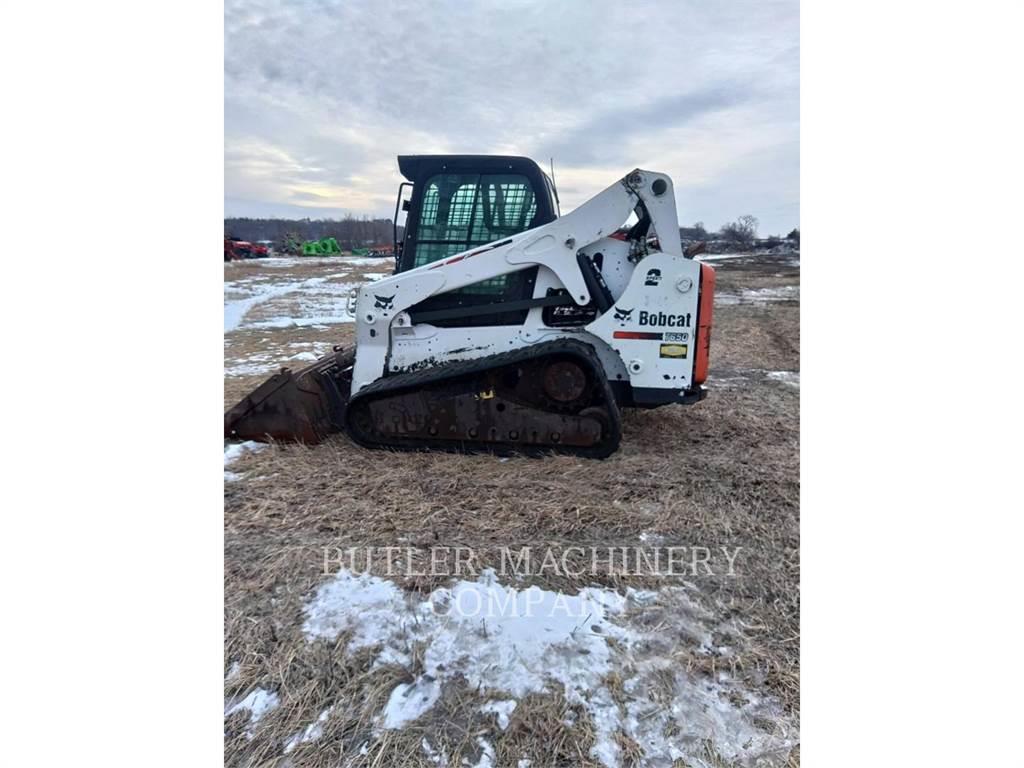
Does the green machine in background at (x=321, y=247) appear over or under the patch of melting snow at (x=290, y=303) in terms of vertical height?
over

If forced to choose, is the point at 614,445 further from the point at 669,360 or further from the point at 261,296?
the point at 261,296

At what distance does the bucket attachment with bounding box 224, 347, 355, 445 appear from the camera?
3.93 meters

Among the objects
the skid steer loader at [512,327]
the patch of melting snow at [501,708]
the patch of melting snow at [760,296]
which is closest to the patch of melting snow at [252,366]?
the skid steer loader at [512,327]

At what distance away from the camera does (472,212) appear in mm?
4035

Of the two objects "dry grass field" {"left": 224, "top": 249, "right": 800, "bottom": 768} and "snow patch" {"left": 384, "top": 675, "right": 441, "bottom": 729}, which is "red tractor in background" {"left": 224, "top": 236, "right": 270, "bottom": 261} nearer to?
"dry grass field" {"left": 224, "top": 249, "right": 800, "bottom": 768}

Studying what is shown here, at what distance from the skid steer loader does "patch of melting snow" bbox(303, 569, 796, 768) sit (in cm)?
150

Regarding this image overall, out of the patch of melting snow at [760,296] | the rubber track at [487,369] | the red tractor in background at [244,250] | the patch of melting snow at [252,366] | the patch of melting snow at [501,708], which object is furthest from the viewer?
the red tractor in background at [244,250]

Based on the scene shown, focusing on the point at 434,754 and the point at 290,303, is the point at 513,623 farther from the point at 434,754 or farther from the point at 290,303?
the point at 290,303

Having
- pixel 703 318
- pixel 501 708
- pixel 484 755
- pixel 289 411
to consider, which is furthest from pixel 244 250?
pixel 484 755

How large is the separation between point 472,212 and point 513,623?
116 inches

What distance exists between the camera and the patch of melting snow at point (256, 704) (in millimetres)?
1751

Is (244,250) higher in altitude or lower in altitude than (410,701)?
higher

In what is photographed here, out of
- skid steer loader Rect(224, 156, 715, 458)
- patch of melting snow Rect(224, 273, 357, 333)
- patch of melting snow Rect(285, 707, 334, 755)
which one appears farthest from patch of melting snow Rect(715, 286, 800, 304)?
patch of melting snow Rect(285, 707, 334, 755)

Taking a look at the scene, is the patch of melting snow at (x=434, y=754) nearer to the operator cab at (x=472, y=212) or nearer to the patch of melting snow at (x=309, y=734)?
the patch of melting snow at (x=309, y=734)
